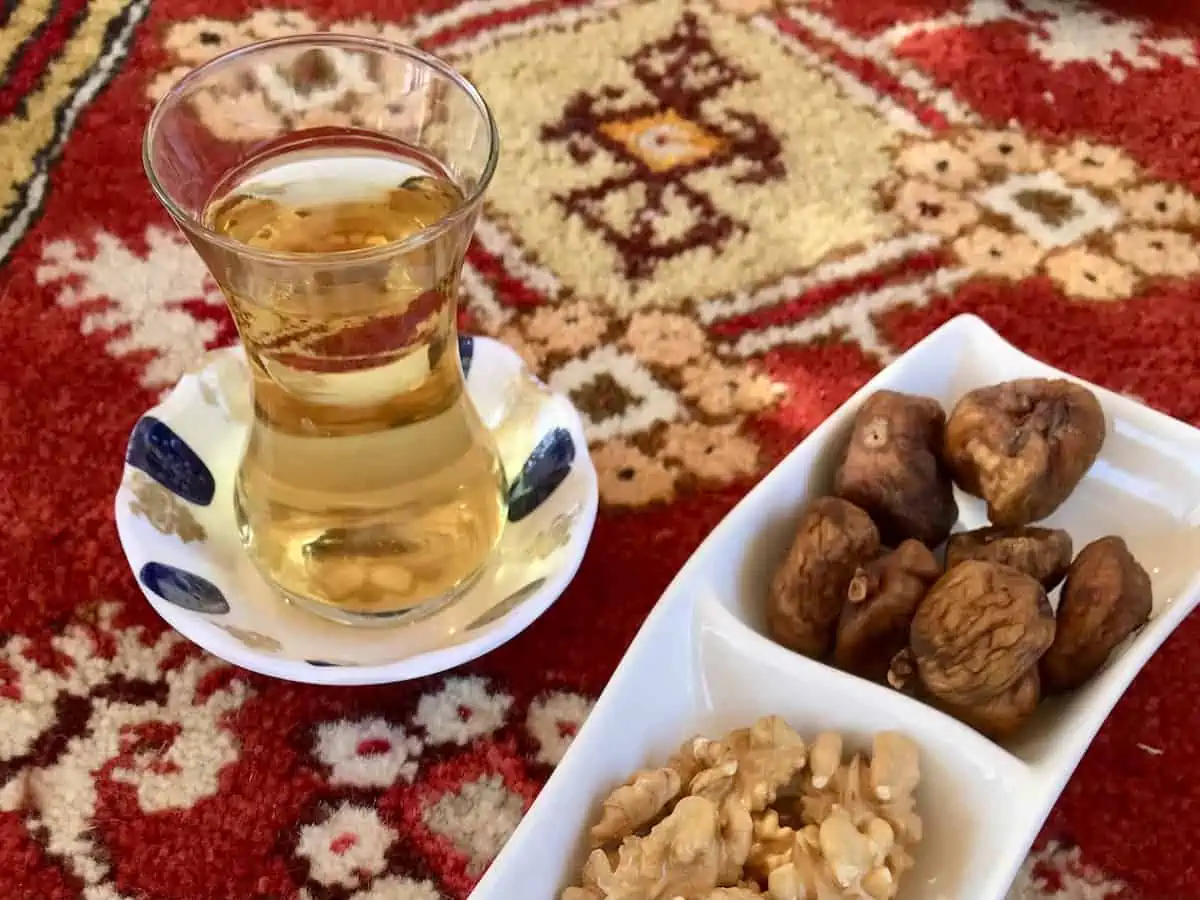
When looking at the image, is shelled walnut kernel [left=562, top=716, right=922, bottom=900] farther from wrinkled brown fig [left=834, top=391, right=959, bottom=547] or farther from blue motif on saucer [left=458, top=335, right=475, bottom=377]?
blue motif on saucer [left=458, top=335, right=475, bottom=377]

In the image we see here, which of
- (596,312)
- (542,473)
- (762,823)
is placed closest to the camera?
(762,823)

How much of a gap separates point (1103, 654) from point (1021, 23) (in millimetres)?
468

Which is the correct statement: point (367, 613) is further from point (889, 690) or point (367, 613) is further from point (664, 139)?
point (664, 139)

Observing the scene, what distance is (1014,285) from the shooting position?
22.4 inches

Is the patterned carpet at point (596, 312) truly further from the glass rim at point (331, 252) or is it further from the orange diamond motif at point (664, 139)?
Answer: the glass rim at point (331, 252)

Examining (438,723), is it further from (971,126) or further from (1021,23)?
(1021,23)

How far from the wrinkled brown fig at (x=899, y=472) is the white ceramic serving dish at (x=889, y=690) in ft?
0.06

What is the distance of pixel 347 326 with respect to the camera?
0.36m

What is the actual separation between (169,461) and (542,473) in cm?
13

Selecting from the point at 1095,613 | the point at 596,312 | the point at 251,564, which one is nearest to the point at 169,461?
the point at 251,564

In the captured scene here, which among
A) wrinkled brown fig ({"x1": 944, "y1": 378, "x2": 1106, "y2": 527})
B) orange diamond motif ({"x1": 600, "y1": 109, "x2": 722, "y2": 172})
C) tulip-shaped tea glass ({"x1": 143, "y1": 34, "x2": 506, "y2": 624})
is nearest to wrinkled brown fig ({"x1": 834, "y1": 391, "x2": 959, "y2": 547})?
wrinkled brown fig ({"x1": 944, "y1": 378, "x2": 1106, "y2": 527})

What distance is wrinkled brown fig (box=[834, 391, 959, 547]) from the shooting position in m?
0.39

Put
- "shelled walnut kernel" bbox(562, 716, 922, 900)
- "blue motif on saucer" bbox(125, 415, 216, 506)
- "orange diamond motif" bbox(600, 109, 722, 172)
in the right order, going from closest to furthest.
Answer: "shelled walnut kernel" bbox(562, 716, 922, 900) → "blue motif on saucer" bbox(125, 415, 216, 506) → "orange diamond motif" bbox(600, 109, 722, 172)

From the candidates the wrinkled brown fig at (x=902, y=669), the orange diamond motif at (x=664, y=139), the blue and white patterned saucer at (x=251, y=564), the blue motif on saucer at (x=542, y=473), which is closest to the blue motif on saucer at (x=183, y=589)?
the blue and white patterned saucer at (x=251, y=564)
